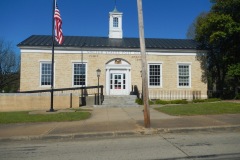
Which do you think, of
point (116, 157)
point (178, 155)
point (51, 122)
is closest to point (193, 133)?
point (178, 155)

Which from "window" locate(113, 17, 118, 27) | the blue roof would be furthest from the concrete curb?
"window" locate(113, 17, 118, 27)

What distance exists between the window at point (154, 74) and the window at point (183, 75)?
6.65 feet

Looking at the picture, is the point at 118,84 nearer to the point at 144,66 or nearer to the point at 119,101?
the point at 119,101

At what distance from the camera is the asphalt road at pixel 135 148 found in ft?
20.5

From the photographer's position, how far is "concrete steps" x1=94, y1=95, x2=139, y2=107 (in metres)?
19.2

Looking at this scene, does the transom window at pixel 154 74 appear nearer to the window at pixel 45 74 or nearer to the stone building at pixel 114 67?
the stone building at pixel 114 67

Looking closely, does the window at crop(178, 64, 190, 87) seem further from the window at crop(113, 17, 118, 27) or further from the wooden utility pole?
the wooden utility pole

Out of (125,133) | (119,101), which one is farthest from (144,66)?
(119,101)

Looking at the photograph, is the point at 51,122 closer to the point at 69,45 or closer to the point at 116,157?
the point at 116,157

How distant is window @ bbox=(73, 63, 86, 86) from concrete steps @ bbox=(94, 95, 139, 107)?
350 cm

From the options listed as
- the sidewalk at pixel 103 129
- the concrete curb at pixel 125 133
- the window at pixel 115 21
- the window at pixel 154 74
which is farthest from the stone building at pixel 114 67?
the concrete curb at pixel 125 133

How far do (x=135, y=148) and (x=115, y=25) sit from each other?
2306 centimetres

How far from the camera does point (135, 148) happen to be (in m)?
7.08

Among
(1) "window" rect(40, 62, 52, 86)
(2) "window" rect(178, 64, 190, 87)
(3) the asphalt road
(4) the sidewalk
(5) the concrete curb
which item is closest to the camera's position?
(3) the asphalt road
